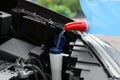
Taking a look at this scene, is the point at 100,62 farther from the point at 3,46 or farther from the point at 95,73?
the point at 3,46

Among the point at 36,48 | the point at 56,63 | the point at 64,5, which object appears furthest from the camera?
the point at 64,5

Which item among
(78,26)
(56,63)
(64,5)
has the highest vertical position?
(64,5)

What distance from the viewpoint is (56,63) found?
6.27 ft

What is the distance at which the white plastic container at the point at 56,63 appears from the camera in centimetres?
190

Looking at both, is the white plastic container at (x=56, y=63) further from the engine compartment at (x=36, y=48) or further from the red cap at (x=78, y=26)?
the red cap at (x=78, y=26)

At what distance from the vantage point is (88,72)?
1570mm

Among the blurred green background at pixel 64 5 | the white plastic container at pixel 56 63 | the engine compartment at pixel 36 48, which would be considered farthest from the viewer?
the blurred green background at pixel 64 5

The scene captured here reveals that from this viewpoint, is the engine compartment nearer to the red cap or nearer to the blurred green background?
the red cap

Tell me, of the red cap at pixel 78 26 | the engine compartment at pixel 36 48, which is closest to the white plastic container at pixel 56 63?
the engine compartment at pixel 36 48

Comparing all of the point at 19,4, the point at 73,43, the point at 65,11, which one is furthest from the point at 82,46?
the point at 65,11

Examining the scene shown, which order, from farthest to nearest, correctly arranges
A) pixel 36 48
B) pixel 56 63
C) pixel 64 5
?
pixel 64 5
pixel 36 48
pixel 56 63

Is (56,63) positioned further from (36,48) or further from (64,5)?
(64,5)

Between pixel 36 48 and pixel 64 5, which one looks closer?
pixel 36 48

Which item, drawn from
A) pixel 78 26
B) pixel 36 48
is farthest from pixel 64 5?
pixel 78 26
